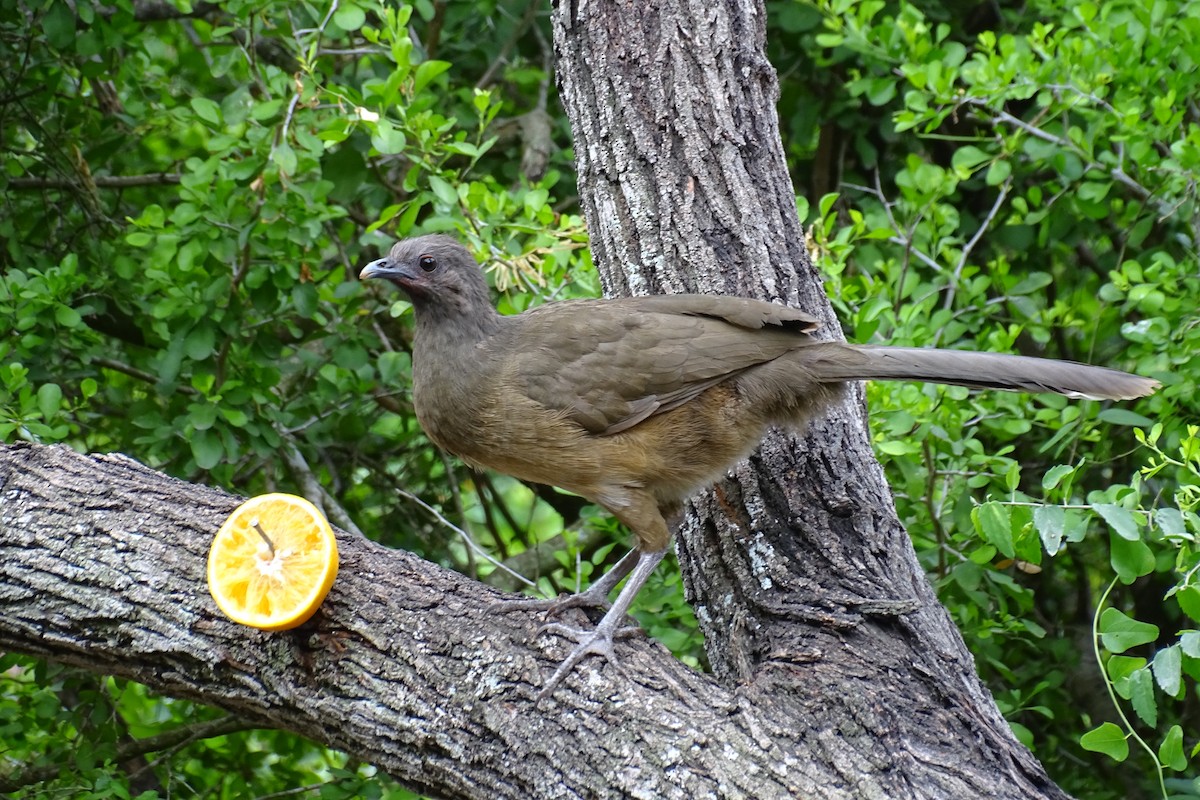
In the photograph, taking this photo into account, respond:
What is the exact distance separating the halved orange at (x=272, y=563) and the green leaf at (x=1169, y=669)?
1.97 m

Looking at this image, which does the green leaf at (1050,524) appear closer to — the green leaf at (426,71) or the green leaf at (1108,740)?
the green leaf at (1108,740)

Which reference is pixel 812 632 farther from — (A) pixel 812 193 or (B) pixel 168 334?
(A) pixel 812 193

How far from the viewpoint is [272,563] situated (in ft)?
9.87

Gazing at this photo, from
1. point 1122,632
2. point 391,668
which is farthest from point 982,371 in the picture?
point 391,668

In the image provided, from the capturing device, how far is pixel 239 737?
5.04 m

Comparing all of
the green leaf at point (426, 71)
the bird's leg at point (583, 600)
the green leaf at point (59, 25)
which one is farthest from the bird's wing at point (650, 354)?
the green leaf at point (59, 25)

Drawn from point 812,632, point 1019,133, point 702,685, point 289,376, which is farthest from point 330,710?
point 1019,133

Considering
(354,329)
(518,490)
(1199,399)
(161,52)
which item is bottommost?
(518,490)

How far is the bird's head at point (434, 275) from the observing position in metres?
3.88

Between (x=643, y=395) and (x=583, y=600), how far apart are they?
0.66 meters

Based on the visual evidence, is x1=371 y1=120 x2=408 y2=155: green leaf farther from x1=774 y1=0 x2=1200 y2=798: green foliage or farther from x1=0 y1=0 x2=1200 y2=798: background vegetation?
x1=774 y1=0 x2=1200 y2=798: green foliage

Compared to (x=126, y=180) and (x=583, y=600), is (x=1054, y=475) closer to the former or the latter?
(x=583, y=600)

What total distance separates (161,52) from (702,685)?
12.9 feet

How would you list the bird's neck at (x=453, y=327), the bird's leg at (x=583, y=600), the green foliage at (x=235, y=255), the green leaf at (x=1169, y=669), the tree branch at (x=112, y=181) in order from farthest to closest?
the tree branch at (x=112, y=181), the green foliage at (x=235, y=255), the bird's neck at (x=453, y=327), the bird's leg at (x=583, y=600), the green leaf at (x=1169, y=669)
